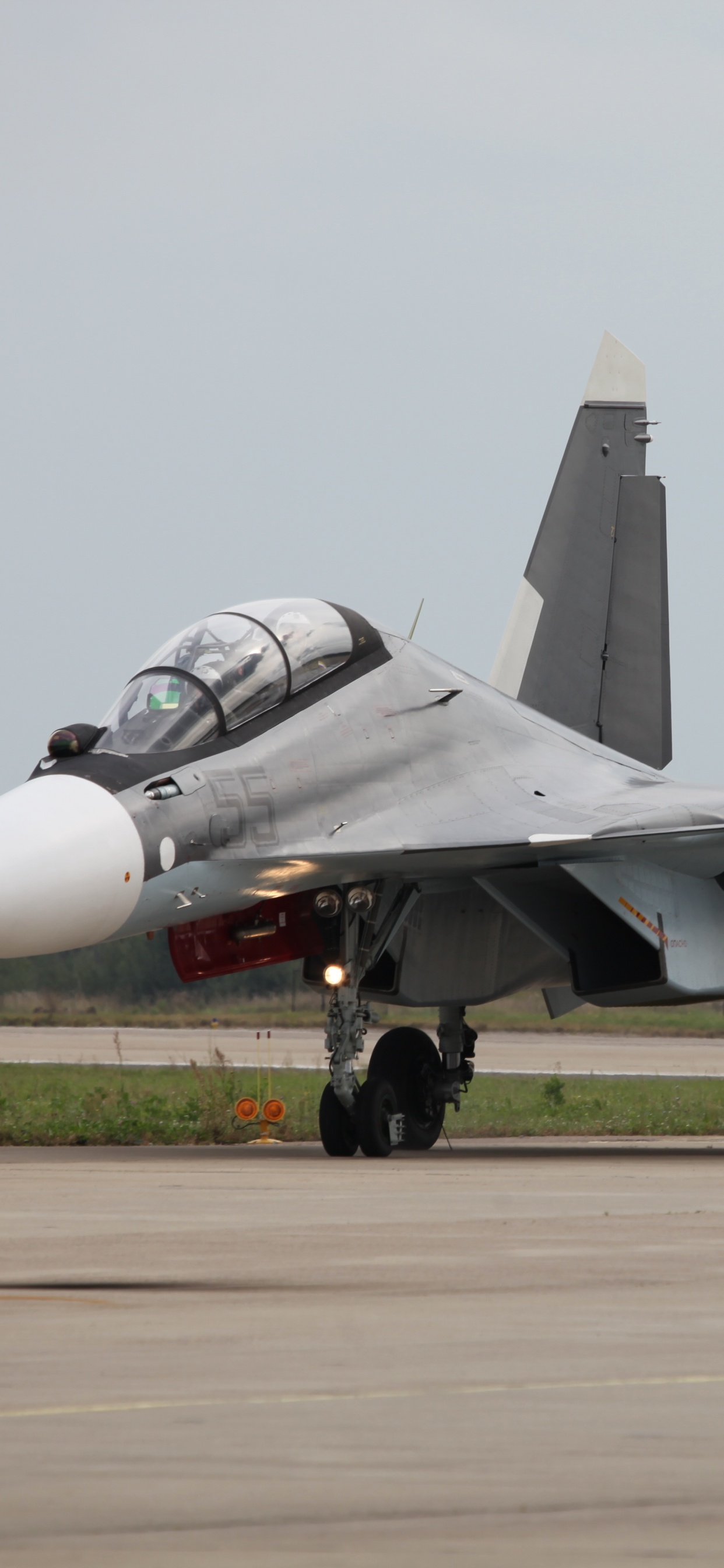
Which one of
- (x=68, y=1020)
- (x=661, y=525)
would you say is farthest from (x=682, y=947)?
(x=68, y=1020)

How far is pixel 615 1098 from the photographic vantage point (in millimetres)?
23078

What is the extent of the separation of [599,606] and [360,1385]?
15.6 meters

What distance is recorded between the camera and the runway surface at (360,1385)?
370 cm

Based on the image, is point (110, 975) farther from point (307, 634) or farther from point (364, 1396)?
point (364, 1396)

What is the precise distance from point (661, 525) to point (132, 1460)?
17.2m

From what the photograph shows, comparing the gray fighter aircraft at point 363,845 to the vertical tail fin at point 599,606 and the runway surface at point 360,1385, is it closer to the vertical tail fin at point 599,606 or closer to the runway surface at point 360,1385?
the runway surface at point 360,1385

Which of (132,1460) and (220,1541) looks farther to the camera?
(132,1460)

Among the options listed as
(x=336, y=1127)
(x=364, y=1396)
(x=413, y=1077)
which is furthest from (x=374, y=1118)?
(x=364, y=1396)

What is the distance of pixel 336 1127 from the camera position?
13.7 meters

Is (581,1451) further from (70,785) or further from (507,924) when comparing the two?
(507,924)

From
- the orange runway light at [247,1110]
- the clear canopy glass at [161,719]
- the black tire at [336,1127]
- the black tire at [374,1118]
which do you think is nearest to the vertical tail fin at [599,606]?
the orange runway light at [247,1110]

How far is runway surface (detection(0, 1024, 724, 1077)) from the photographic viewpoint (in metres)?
33.8

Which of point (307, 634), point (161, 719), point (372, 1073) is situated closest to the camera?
point (161, 719)

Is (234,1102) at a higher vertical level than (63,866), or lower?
lower
